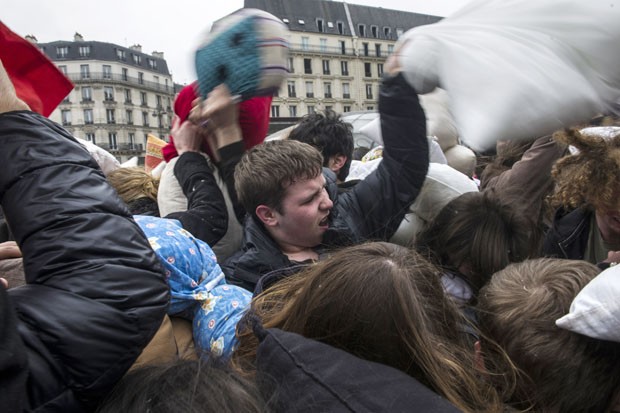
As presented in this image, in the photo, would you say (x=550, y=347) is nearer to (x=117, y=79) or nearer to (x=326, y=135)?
(x=326, y=135)

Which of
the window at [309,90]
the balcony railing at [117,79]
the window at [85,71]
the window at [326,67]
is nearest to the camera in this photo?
the window at [309,90]

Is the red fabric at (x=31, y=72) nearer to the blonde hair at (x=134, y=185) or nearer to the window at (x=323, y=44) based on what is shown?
the blonde hair at (x=134, y=185)

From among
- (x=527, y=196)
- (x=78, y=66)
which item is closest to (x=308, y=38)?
(x=78, y=66)

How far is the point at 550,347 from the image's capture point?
121cm

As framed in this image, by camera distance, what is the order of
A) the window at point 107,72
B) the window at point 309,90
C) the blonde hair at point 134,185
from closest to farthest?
the blonde hair at point 134,185
the window at point 309,90
the window at point 107,72

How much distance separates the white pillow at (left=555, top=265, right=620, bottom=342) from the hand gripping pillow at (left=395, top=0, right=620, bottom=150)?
0.38m

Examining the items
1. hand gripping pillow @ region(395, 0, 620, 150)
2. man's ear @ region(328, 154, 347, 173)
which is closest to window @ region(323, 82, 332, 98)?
man's ear @ region(328, 154, 347, 173)

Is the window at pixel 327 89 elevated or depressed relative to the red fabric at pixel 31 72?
elevated

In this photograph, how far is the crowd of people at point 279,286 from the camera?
0.81 meters

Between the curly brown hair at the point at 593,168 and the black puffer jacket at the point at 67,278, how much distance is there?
1.48 meters

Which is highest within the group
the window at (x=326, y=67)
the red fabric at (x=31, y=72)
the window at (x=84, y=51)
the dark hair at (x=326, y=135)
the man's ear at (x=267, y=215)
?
the window at (x=84, y=51)

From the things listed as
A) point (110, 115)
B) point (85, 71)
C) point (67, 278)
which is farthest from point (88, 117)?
point (67, 278)

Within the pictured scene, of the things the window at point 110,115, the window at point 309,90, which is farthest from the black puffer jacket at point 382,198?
the window at point 110,115

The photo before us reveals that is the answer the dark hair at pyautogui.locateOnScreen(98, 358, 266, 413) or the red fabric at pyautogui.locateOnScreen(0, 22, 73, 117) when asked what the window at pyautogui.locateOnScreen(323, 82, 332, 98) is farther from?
the dark hair at pyautogui.locateOnScreen(98, 358, 266, 413)
